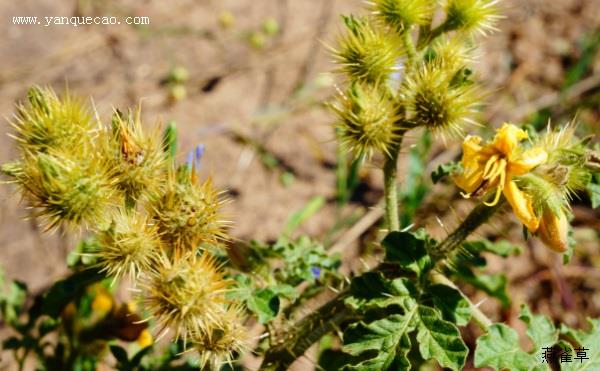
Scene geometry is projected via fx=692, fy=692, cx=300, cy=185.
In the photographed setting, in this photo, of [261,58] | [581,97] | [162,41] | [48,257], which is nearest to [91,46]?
[162,41]

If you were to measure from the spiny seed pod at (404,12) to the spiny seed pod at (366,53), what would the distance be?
39 mm

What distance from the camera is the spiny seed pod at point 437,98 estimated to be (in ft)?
5.29

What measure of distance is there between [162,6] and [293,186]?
A: 52.7 inches

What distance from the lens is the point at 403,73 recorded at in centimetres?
173

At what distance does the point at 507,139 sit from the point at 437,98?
0.66 feet

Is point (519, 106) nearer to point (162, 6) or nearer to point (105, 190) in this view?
point (162, 6)

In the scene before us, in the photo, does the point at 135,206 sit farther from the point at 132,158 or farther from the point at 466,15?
the point at 466,15

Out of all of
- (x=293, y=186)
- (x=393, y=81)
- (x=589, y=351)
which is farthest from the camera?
(x=293, y=186)

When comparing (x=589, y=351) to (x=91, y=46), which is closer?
(x=589, y=351)

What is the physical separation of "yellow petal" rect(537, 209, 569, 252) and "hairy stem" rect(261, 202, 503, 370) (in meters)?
0.13

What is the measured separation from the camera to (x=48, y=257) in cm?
313

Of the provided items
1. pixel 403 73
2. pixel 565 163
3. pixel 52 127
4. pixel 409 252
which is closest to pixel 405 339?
pixel 409 252

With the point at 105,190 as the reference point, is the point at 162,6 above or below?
above

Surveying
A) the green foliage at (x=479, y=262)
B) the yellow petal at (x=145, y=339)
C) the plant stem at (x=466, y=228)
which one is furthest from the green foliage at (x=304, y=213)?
the plant stem at (x=466, y=228)
